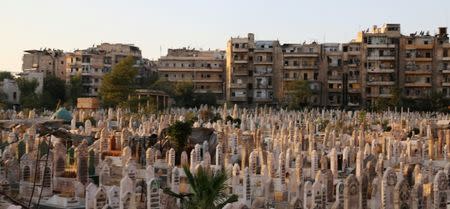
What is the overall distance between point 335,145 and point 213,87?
43.8 metres

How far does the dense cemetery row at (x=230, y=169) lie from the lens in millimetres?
14430

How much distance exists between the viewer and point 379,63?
6288 cm

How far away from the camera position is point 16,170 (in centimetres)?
1792

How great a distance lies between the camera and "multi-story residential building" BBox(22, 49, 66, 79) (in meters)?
69.9

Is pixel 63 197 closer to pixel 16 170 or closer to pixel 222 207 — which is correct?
pixel 16 170

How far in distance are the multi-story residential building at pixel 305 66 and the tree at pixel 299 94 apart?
13.0ft

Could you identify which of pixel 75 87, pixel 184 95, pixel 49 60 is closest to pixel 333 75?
pixel 184 95

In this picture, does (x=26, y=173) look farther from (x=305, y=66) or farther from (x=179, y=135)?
(x=305, y=66)

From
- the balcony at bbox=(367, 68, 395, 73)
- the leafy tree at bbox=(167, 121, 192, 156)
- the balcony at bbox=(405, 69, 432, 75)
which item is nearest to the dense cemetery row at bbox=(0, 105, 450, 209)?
the leafy tree at bbox=(167, 121, 192, 156)

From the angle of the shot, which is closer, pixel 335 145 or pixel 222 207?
pixel 222 207

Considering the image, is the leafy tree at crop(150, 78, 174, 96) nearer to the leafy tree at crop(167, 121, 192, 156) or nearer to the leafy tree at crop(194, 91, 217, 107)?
the leafy tree at crop(194, 91, 217, 107)

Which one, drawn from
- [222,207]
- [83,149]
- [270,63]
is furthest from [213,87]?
[222,207]

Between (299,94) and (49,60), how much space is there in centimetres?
2788

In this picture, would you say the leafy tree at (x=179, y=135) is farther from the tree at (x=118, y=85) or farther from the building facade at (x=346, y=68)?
the building facade at (x=346, y=68)
